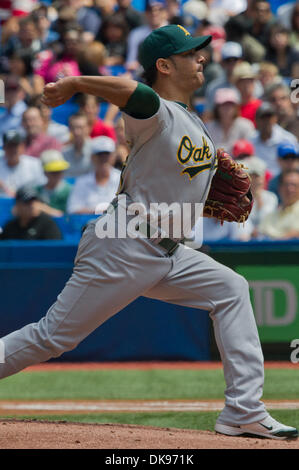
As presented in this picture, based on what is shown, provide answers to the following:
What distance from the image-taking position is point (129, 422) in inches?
208

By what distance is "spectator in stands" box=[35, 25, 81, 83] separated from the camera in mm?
11656

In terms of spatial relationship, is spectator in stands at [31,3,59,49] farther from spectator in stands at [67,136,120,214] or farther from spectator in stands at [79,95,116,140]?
spectator in stands at [67,136,120,214]

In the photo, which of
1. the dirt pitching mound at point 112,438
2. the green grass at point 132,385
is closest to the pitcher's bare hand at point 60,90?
the dirt pitching mound at point 112,438

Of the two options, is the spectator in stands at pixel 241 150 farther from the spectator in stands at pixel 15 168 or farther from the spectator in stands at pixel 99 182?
the spectator in stands at pixel 15 168

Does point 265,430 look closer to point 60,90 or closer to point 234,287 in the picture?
point 234,287

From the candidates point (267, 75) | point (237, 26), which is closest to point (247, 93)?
point (267, 75)

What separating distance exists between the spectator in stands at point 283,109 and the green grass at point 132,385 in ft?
13.3

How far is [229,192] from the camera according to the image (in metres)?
4.54

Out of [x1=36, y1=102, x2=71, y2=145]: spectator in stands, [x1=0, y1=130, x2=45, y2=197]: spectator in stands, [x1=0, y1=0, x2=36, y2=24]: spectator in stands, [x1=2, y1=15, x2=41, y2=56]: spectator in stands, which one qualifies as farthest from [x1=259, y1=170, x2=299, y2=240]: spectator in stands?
[x1=0, y1=0, x2=36, y2=24]: spectator in stands

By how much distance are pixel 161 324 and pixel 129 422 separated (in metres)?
2.46

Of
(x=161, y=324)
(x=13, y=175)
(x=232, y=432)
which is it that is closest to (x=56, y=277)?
(x=161, y=324)

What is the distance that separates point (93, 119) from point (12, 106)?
130 centimetres
